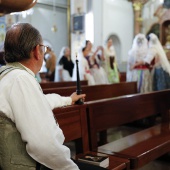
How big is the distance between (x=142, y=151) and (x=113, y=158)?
0.35m

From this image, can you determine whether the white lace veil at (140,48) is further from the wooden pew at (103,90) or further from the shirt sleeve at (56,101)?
the shirt sleeve at (56,101)

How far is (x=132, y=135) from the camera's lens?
335cm

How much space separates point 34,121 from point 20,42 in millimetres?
419

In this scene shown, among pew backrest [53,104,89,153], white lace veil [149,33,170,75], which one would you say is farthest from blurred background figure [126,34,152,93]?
pew backrest [53,104,89,153]

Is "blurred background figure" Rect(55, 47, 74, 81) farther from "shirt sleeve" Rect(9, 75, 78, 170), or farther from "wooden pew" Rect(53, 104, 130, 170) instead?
"shirt sleeve" Rect(9, 75, 78, 170)

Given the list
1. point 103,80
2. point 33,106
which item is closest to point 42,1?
point 103,80

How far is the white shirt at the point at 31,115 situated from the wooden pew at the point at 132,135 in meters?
1.24

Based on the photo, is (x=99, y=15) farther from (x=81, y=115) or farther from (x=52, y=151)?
(x=52, y=151)

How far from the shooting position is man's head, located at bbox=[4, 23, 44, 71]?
1.50 meters

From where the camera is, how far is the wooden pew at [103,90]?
4749mm

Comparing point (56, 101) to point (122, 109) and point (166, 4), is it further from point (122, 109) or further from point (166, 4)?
point (166, 4)

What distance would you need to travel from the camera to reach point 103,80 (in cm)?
798

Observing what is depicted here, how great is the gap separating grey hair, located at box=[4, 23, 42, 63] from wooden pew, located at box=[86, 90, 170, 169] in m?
1.33

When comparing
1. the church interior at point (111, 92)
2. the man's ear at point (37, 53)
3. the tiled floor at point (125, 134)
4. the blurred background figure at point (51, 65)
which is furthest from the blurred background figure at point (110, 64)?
the man's ear at point (37, 53)
